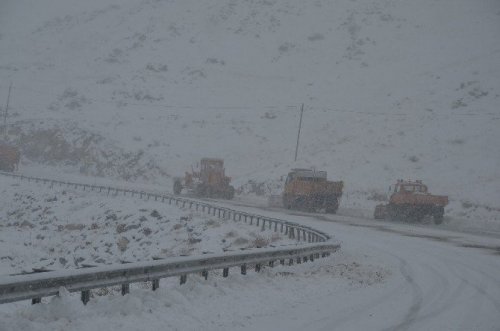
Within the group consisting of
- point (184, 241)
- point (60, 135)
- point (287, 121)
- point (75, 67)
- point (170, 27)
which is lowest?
point (184, 241)

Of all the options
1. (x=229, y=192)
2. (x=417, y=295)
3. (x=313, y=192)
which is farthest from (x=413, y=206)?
(x=417, y=295)

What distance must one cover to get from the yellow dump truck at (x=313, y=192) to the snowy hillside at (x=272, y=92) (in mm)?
7128

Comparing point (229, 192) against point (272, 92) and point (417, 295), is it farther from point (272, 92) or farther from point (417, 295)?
point (417, 295)

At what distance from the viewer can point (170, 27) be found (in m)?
85.2

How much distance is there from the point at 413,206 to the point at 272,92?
38.6 meters

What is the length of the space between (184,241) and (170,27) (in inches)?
2648

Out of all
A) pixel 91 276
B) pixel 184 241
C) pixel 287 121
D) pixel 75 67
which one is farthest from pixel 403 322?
pixel 75 67

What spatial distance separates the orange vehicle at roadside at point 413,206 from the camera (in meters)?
31.0

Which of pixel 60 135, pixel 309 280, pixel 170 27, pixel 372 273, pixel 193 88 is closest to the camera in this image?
pixel 309 280

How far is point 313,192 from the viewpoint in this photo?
33688 millimetres

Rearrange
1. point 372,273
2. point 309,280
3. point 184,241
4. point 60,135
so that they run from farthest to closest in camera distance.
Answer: point 60,135
point 184,241
point 372,273
point 309,280

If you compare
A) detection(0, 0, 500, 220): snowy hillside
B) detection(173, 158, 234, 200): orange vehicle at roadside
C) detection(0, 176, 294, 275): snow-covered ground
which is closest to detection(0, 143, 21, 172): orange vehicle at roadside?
detection(0, 0, 500, 220): snowy hillside

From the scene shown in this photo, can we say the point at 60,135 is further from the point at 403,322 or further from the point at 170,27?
the point at 403,322

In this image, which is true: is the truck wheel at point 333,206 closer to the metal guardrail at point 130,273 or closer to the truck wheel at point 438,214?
the truck wheel at point 438,214
